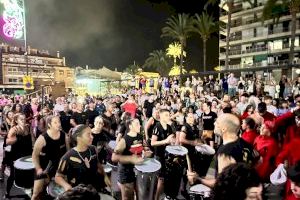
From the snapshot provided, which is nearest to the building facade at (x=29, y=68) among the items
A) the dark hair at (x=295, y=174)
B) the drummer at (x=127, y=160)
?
the drummer at (x=127, y=160)

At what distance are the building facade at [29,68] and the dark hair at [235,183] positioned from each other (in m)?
70.9

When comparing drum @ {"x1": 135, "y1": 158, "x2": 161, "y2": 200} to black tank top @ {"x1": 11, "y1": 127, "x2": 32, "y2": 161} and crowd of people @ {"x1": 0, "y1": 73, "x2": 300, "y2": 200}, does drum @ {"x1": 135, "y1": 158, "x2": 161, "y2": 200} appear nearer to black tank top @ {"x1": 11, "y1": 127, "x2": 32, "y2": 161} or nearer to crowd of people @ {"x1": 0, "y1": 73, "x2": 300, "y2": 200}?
crowd of people @ {"x1": 0, "y1": 73, "x2": 300, "y2": 200}

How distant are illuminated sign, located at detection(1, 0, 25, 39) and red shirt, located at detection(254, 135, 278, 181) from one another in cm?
3522

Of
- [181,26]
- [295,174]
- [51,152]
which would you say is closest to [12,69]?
[181,26]

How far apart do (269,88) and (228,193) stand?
540 inches

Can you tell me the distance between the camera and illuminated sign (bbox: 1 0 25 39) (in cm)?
3703

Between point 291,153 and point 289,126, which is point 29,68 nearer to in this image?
point 289,126

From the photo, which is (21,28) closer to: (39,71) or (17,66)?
(17,66)

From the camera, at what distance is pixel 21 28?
3784 centimetres

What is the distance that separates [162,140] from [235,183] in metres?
4.81

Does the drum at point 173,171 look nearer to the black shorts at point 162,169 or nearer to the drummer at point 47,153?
the black shorts at point 162,169

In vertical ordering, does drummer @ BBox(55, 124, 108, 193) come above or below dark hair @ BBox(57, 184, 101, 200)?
below

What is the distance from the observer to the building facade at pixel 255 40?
61125 mm

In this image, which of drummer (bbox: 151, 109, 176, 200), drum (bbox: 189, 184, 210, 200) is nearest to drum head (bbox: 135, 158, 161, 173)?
drummer (bbox: 151, 109, 176, 200)
